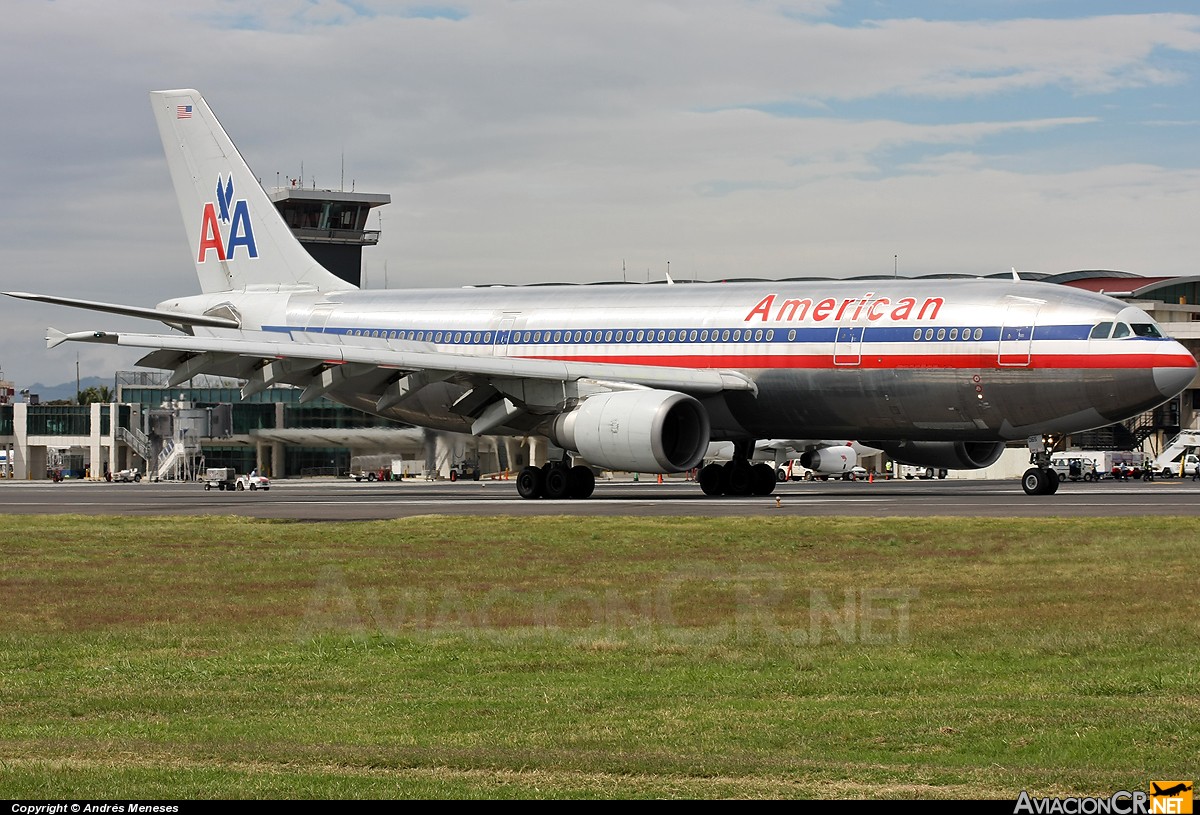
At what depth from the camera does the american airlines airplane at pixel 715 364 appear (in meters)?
31.6

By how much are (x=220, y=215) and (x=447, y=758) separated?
129 ft

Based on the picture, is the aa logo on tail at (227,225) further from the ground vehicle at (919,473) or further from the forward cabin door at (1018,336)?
the ground vehicle at (919,473)

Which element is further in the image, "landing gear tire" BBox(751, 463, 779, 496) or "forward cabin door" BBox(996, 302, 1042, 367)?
"landing gear tire" BBox(751, 463, 779, 496)

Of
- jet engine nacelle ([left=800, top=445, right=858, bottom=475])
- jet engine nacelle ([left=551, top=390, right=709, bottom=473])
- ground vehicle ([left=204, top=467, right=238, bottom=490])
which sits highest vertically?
Answer: jet engine nacelle ([left=551, top=390, right=709, bottom=473])

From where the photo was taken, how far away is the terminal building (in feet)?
262

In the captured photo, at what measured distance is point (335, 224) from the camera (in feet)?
350

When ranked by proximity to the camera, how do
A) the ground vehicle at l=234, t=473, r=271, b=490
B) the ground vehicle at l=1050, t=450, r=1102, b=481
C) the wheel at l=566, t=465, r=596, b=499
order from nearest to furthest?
the wheel at l=566, t=465, r=596, b=499 → the ground vehicle at l=234, t=473, r=271, b=490 → the ground vehicle at l=1050, t=450, r=1102, b=481

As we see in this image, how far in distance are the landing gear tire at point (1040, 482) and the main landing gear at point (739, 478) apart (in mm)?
6076

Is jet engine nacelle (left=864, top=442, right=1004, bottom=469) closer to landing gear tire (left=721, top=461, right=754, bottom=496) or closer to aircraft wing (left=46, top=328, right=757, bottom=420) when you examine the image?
landing gear tire (left=721, top=461, right=754, bottom=496)

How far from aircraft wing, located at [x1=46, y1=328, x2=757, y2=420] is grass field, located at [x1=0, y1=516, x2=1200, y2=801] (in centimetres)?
1403

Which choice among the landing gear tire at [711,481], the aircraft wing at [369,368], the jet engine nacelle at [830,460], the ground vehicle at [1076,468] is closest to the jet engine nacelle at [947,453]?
the landing gear tire at [711,481]

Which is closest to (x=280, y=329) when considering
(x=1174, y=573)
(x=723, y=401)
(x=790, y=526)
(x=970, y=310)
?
(x=723, y=401)

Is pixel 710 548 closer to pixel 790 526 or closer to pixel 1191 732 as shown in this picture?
pixel 790 526

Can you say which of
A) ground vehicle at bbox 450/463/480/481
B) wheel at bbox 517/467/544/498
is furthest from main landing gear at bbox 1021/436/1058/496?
ground vehicle at bbox 450/463/480/481
